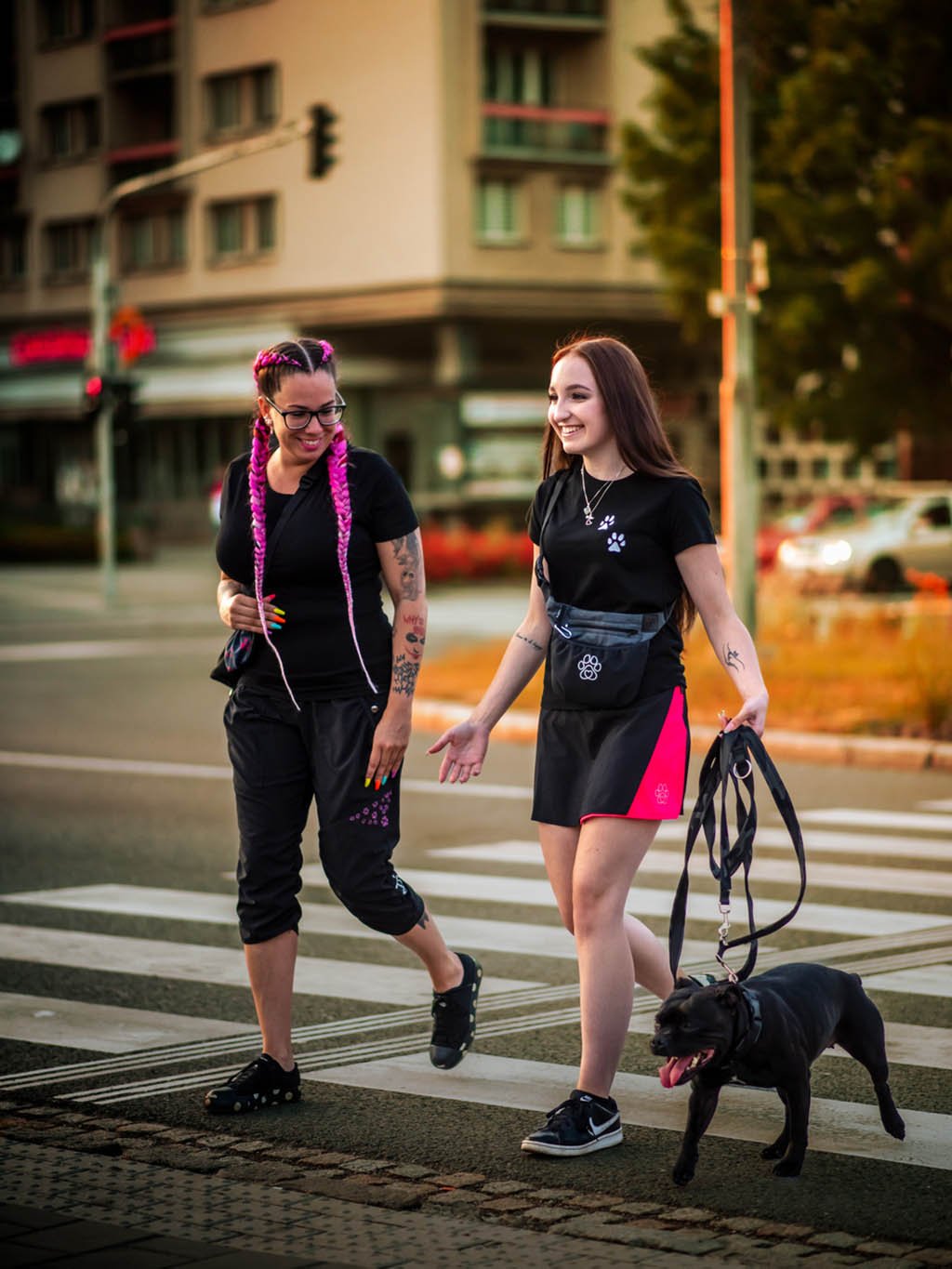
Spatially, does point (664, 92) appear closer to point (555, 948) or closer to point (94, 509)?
point (555, 948)

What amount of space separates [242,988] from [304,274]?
44.6 metres

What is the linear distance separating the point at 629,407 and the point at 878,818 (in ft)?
20.7

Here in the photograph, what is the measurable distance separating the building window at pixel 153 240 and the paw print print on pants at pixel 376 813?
4987cm

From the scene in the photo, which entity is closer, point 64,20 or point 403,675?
point 403,675

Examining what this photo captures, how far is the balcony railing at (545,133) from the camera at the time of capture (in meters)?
48.6

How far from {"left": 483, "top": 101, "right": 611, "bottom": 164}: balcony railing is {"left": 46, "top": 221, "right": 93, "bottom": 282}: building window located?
13.7 meters

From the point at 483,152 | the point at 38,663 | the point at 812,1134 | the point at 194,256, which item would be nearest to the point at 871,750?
the point at 812,1134

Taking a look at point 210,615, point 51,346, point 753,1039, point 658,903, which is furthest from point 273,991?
point 51,346

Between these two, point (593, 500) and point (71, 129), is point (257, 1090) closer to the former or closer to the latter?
point (593, 500)

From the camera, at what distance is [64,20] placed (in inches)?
2281

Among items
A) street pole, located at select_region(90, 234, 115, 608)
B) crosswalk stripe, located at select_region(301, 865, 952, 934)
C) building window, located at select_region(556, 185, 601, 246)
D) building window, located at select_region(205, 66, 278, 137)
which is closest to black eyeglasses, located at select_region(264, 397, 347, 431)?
crosswalk stripe, located at select_region(301, 865, 952, 934)

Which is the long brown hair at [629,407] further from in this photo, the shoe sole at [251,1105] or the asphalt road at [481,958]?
the shoe sole at [251,1105]

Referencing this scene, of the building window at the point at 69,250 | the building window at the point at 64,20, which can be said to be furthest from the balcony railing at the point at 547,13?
the building window at the point at 69,250

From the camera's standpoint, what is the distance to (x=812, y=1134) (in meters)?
5.35
